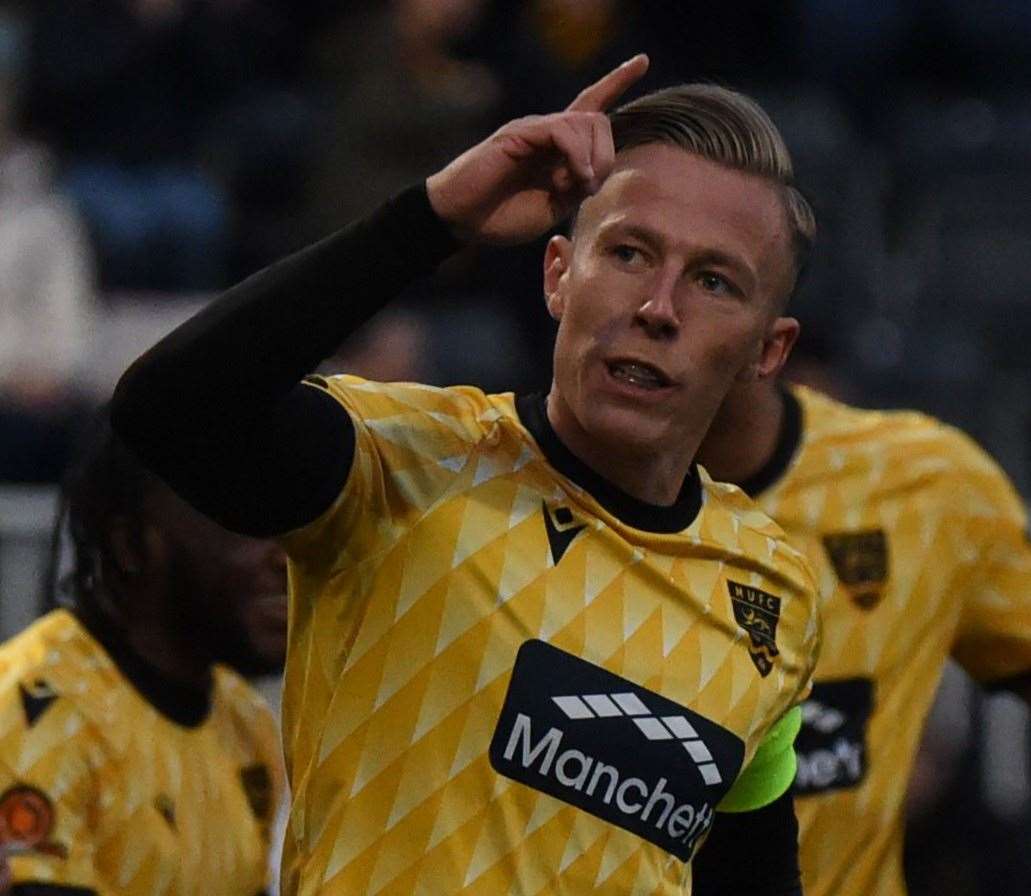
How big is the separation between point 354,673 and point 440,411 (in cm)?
37

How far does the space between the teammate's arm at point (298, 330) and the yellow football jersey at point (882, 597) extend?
1873mm

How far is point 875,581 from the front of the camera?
4562mm

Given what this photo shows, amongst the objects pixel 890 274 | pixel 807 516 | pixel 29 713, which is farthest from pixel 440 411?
pixel 890 274

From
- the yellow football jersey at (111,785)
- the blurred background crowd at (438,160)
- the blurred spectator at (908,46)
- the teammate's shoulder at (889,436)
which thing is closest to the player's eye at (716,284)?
the yellow football jersey at (111,785)

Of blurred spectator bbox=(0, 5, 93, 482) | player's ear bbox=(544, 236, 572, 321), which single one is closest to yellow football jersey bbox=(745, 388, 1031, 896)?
player's ear bbox=(544, 236, 572, 321)

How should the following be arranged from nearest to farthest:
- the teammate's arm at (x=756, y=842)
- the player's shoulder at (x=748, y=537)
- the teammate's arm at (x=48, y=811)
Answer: the player's shoulder at (x=748, y=537), the teammate's arm at (x=756, y=842), the teammate's arm at (x=48, y=811)

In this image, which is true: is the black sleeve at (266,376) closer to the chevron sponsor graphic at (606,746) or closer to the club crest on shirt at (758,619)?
the chevron sponsor graphic at (606,746)

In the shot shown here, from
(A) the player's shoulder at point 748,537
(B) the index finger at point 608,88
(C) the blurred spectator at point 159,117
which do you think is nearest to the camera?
(B) the index finger at point 608,88

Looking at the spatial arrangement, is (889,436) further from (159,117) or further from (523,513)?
(159,117)

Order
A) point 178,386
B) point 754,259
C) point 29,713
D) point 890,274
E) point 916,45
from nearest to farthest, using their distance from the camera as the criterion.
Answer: point 178,386, point 754,259, point 29,713, point 890,274, point 916,45

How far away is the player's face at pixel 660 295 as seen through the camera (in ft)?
9.77

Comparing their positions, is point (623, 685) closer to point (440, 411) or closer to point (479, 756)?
point (479, 756)

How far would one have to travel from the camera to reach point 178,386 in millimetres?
2633

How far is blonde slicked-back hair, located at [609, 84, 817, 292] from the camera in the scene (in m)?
3.10
